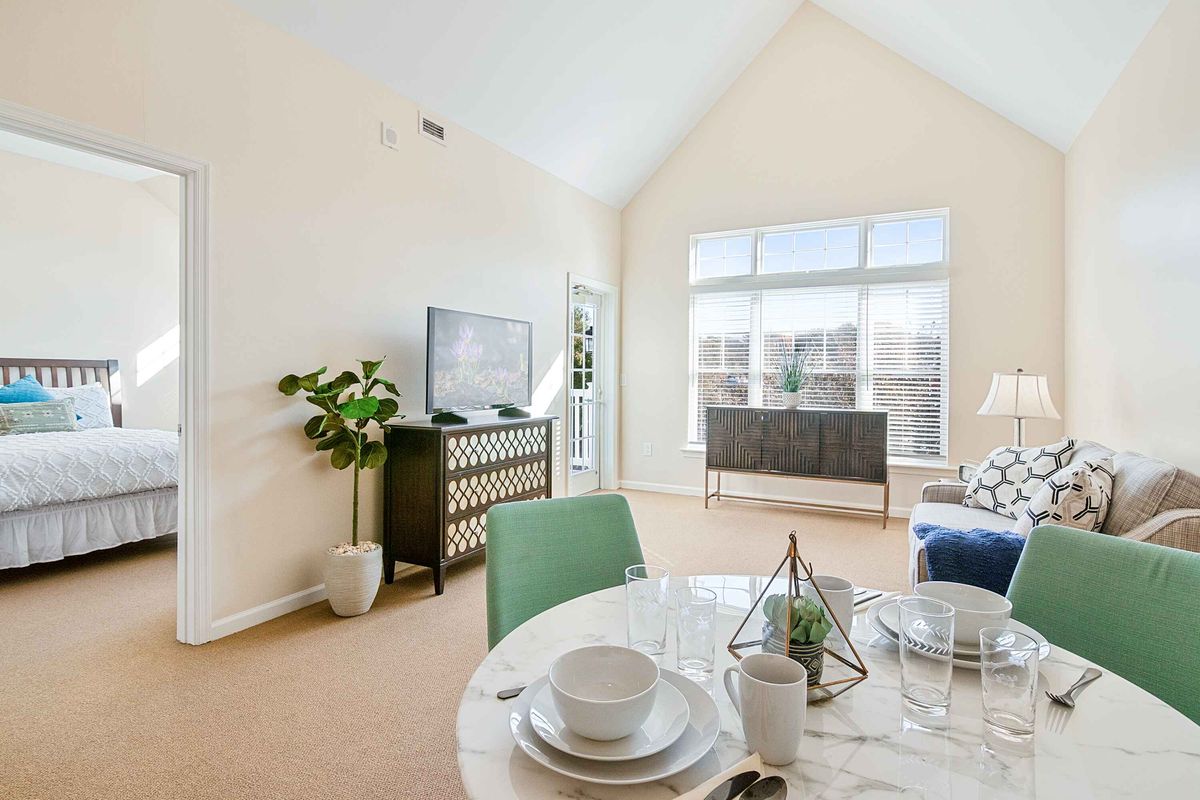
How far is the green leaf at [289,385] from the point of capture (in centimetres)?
290

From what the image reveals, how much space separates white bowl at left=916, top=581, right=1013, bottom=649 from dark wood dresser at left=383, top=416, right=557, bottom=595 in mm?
2608

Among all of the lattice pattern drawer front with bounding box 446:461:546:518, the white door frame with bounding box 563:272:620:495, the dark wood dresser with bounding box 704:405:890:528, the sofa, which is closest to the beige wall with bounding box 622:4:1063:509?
the white door frame with bounding box 563:272:620:495

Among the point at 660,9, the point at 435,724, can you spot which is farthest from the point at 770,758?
the point at 660,9

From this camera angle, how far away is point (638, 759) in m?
0.75

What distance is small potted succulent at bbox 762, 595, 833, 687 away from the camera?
2.94ft

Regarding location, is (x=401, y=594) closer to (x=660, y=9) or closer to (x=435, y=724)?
(x=435, y=724)

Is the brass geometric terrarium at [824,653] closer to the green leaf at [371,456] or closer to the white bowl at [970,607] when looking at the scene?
the white bowl at [970,607]

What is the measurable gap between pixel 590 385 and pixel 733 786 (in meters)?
5.42

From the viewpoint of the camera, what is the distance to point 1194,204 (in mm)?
2516

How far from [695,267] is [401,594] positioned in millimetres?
4044

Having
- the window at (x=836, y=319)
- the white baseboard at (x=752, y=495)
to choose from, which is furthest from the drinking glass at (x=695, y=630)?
the window at (x=836, y=319)

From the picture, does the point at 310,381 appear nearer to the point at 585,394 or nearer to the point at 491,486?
the point at 491,486

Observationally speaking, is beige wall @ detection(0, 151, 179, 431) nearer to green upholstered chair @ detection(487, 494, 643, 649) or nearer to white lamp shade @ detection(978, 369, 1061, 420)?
green upholstered chair @ detection(487, 494, 643, 649)

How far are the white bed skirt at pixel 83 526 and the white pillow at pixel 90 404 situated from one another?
158 cm
